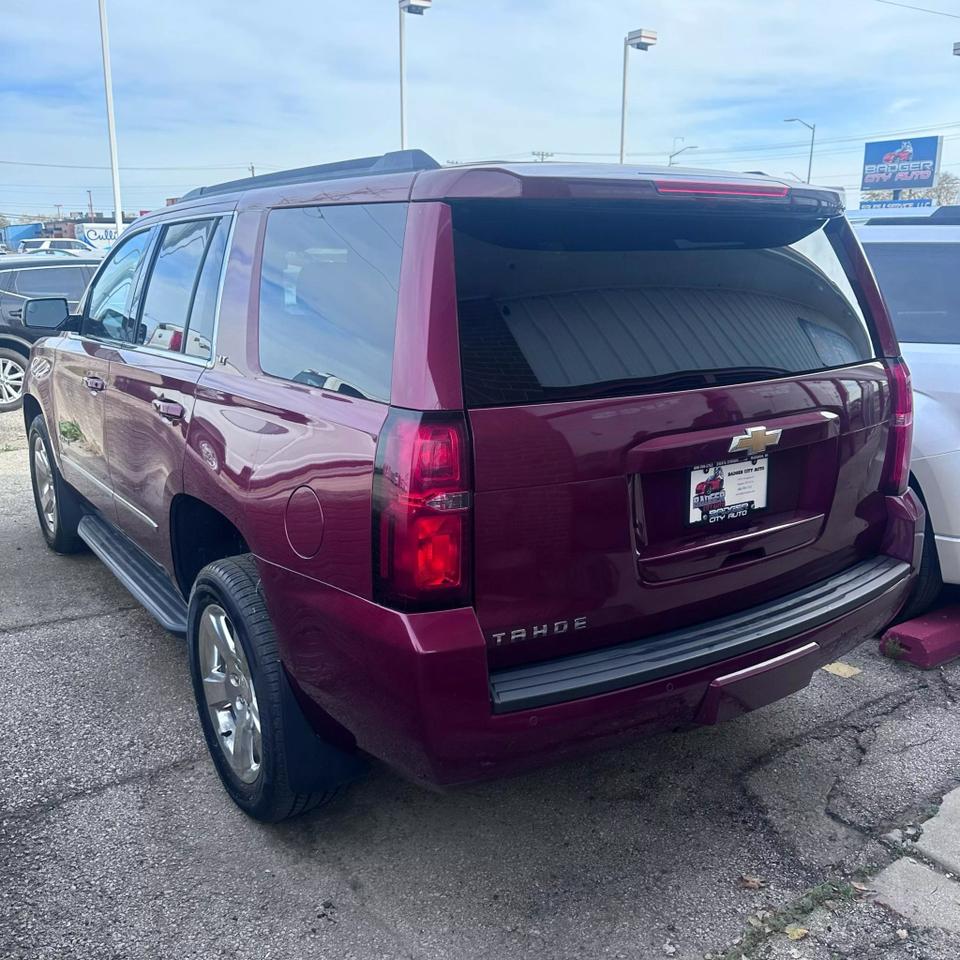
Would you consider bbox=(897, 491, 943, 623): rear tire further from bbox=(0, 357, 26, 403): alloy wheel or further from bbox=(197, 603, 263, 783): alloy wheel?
bbox=(0, 357, 26, 403): alloy wheel

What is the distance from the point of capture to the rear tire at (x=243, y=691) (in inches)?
109

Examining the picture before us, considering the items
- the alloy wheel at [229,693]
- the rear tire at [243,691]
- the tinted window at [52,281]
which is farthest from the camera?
the tinted window at [52,281]

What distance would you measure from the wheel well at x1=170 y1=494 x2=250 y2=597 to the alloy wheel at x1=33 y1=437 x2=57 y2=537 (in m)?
2.32

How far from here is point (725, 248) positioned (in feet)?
9.18

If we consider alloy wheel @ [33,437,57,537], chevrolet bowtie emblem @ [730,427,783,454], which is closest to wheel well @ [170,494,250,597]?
chevrolet bowtie emblem @ [730,427,783,454]

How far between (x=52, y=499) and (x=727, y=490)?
4434mm

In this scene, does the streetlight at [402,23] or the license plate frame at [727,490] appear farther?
the streetlight at [402,23]

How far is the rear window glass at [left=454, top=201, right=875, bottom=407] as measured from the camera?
2.32 m

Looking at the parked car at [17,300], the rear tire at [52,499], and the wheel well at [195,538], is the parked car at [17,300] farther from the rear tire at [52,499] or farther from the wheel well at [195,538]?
the wheel well at [195,538]

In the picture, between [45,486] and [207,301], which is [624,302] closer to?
[207,301]

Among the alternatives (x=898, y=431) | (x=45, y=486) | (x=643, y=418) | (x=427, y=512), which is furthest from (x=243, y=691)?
(x=45, y=486)

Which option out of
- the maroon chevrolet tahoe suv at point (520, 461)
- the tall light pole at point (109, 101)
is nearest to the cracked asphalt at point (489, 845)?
the maroon chevrolet tahoe suv at point (520, 461)

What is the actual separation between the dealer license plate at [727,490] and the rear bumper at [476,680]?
0.32 metres

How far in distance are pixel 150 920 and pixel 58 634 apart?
7.53 feet
